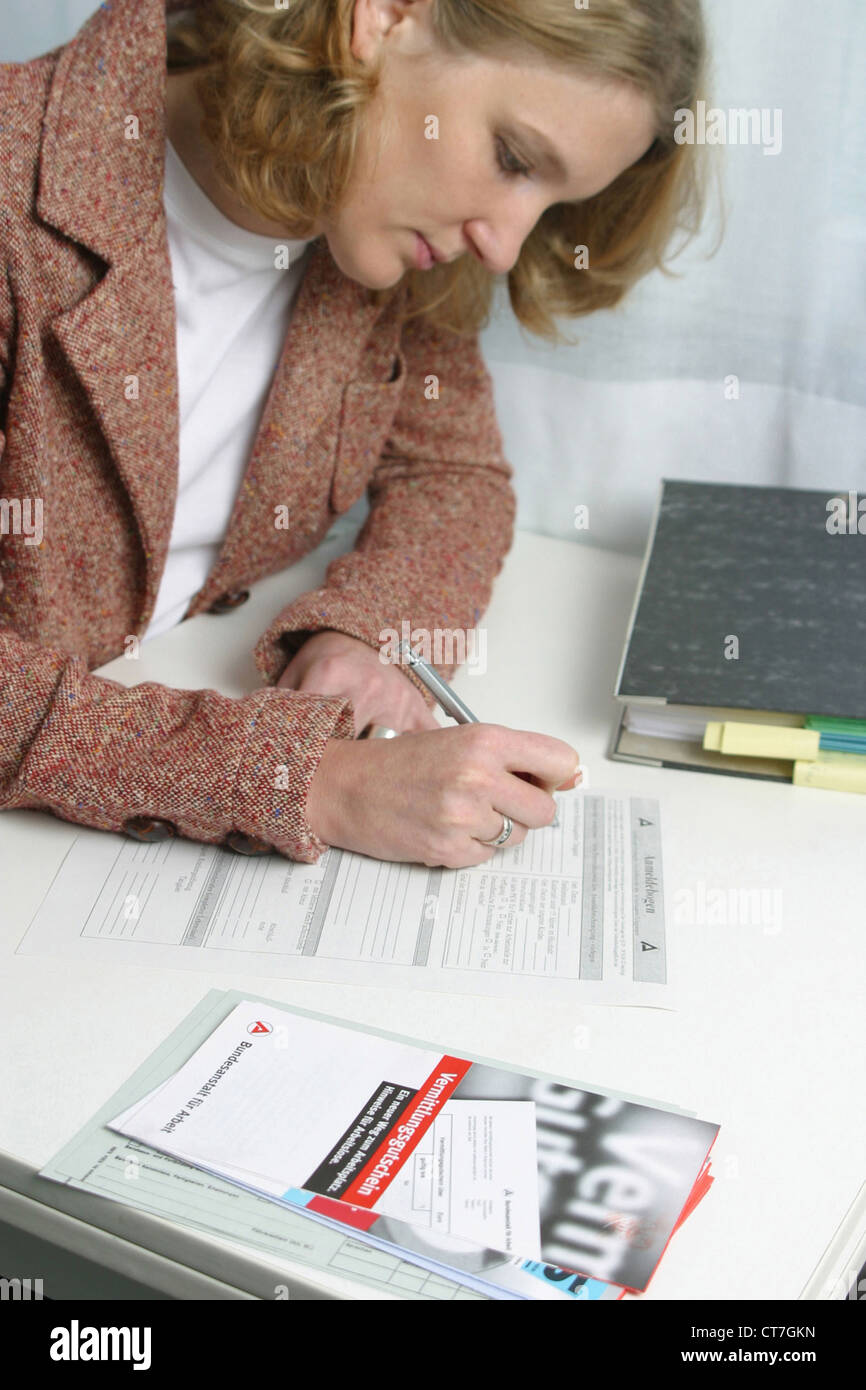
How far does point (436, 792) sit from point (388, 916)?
9 centimetres

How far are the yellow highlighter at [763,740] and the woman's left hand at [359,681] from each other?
0.22 metres

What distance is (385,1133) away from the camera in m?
0.61

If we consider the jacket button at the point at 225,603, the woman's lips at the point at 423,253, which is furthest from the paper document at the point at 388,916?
the woman's lips at the point at 423,253

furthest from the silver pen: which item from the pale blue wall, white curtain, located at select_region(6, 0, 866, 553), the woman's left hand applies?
the pale blue wall

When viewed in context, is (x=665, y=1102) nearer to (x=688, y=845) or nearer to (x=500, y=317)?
(x=688, y=845)

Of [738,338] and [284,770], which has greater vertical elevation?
[738,338]

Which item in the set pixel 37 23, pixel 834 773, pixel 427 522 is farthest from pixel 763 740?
pixel 37 23

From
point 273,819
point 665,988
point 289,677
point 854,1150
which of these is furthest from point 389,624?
point 854,1150

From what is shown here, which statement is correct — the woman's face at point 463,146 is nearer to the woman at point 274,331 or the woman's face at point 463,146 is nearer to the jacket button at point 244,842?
the woman at point 274,331

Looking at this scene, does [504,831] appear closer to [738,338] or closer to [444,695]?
[444,695]

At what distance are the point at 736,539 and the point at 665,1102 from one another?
2.10 feet

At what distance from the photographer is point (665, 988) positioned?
0.73m

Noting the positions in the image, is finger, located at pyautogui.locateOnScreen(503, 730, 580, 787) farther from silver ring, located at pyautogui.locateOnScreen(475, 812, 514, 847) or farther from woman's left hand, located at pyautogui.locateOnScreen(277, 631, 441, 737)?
woman's left hand, located at pyautogui.locateOnScreen(277, 631, 441, 737)

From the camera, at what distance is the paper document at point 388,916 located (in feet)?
2.40
